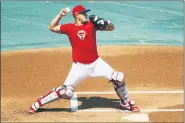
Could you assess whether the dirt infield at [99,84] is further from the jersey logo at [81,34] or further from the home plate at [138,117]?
the jersey logo at [81,34]

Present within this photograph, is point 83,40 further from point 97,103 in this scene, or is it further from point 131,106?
point 97,103

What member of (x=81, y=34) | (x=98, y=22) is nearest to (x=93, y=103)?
(x=81, y=34)

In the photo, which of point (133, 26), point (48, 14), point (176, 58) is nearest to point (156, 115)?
point (176, 58)

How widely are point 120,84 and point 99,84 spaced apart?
2.48 metres

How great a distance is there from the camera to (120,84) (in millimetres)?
9930

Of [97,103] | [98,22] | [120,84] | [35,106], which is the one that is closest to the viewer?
[98,22]

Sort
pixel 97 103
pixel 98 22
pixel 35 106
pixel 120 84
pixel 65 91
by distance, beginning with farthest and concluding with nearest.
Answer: pixel 97 103
pixel 35 106
pixel 120 84
pixel 65 91
pixel 98 22

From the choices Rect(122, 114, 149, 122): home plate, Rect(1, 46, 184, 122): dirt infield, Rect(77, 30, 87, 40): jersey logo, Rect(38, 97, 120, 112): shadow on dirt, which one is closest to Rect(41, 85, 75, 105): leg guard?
Rect(1, 46, 184, 122): dirt infield

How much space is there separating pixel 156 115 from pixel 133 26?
10103mm

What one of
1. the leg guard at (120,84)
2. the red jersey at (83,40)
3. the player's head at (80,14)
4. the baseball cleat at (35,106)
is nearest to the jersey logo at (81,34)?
the red jersey at (83,40)

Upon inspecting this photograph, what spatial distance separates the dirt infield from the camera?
10.1 m

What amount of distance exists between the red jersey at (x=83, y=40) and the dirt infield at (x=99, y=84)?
→ 115 cm

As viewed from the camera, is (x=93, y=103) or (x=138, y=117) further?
(x=93, y=103)

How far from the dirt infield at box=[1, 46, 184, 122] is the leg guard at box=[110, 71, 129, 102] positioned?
1.12 feet
